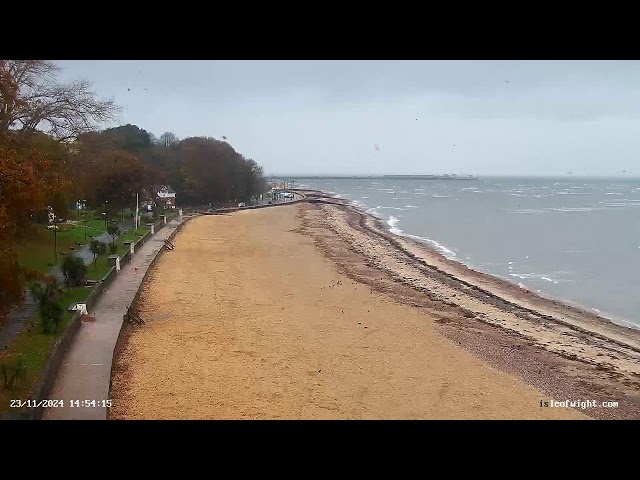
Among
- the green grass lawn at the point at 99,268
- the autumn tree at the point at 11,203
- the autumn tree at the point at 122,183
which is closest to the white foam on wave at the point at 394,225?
the autumn tree at the point at 122,183

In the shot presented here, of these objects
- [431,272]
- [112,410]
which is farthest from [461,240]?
[112,410]

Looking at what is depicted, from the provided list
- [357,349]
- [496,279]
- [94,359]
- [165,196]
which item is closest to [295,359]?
[357,349]

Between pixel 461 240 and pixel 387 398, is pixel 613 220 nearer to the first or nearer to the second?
pixel 461 240

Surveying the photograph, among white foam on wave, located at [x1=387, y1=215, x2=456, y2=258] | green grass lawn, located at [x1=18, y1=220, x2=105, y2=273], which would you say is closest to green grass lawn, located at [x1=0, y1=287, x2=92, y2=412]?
green grass lawn, located at [x1=18, y1=220, x2=105, y2=273]

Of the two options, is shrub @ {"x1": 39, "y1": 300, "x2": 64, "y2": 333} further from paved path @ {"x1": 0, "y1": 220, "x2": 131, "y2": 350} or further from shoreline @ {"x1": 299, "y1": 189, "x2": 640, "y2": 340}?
shoreline @ {"x1": 299, "y1": 189, "x2": 640, "y2": 340}

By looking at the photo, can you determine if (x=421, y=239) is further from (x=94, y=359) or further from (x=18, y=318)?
(x=94, y=359)
